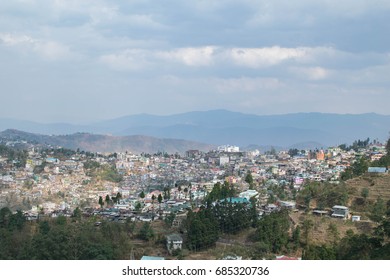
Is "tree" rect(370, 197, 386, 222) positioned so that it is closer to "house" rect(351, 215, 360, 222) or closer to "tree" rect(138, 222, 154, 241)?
"house" rect(351, 215, 360, 222)

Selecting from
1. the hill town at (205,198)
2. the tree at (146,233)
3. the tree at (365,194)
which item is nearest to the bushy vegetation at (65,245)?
the hill town at (205,198)

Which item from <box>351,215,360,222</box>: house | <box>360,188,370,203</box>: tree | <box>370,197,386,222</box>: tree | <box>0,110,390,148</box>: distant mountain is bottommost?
<box>351,215,360,222</box>: house

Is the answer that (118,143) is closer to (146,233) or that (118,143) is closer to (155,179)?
(155,179)

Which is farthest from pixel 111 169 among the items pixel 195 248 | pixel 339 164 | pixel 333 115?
pixel 333 115

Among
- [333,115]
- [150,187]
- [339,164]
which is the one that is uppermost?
[333,115]

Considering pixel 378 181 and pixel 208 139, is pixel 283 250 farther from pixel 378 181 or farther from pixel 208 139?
pixel 208 139

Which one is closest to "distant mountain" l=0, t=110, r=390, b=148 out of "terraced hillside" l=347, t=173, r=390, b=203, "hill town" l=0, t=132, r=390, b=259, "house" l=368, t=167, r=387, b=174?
"hill town" l=0, t=132, r=390, b=259

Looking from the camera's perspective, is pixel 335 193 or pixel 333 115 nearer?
pixel 335 193
